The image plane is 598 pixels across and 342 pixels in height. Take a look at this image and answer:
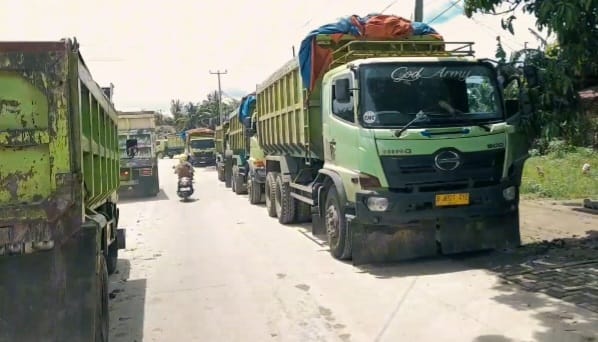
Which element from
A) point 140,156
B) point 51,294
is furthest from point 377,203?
point 140,156

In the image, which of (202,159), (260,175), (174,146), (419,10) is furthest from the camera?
(174,146)

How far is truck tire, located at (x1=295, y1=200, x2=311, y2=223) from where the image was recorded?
11539 mm

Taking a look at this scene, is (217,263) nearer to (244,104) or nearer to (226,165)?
(244,104)

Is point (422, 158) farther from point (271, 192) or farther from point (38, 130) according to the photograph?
point (271, 192)

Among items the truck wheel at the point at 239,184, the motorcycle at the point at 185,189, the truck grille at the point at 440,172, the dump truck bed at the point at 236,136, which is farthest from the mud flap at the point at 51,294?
Result: the truck wheel at the point at 239,184

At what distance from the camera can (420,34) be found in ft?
30.0

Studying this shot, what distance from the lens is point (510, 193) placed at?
24.1 feet

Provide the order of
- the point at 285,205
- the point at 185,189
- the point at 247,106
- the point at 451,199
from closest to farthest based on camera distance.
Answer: the point at 451,199 < the point at 285,205 < the point at 247,106 < the point at 185,189

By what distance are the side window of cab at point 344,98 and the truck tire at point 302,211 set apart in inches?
156

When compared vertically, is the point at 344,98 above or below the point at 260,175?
above

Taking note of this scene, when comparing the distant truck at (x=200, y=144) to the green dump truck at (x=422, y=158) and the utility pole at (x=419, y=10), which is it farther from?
the green dump truck at (x=422, y=158)

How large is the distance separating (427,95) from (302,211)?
488cm

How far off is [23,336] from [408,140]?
4.75 metres

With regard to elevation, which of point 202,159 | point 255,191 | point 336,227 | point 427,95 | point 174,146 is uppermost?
point 174,146
